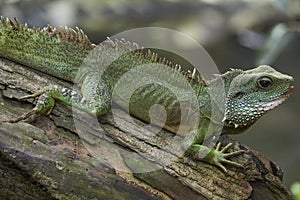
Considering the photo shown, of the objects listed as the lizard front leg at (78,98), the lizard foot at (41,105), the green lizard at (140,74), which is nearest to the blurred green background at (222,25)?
the green lizard at (140,74)

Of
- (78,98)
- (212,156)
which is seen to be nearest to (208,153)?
(212,156)

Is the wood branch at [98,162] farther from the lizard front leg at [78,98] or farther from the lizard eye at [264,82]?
the lizard eye at [264,82]

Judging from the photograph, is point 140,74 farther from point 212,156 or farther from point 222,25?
point 222,25

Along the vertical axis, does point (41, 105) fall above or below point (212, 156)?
below

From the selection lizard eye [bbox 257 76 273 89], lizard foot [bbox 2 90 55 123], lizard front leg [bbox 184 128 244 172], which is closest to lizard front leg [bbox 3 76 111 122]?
lizard foot [bbox 2 90 55 123]

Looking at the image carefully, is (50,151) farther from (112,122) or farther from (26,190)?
(112,122)

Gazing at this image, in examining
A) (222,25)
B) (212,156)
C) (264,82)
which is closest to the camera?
(212,156)
